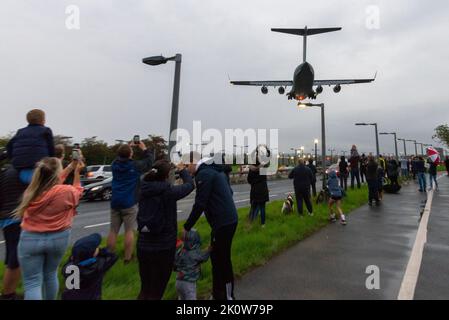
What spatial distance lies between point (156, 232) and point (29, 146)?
201 cm

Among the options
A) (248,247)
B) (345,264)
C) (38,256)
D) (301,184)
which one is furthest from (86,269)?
(301,184)

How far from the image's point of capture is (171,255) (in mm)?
3117

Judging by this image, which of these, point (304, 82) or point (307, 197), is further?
point (304, 82)

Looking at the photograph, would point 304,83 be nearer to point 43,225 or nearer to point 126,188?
point 126,188

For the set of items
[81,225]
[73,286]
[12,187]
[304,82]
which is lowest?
[81,225]

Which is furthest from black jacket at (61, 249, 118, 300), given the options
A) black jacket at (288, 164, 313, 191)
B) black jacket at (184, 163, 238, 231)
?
black jacket at (288, 164, 313, 191)

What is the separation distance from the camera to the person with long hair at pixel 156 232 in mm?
3029

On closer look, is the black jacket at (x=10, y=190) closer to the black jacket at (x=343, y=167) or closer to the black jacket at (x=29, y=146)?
the black jacket at (x=29, y=146)

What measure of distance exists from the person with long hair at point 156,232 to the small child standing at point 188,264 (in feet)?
0.59

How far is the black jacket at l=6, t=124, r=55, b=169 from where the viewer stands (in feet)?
11.6
